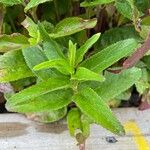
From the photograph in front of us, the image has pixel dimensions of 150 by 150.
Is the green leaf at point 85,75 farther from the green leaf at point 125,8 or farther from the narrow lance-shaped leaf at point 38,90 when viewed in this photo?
the green leaf at point 125,8

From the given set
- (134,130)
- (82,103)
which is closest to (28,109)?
(82,103)

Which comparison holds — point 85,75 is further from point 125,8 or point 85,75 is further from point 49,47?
point 125,8

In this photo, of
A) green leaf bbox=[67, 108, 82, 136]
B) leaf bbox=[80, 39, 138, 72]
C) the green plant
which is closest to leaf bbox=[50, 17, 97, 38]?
the green plant

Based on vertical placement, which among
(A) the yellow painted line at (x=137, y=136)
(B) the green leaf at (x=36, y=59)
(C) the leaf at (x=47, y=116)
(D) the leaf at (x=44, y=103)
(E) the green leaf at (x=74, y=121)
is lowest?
(A) the yellow painted line at (x=137, y=136)

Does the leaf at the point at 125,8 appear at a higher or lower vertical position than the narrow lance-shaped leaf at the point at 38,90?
higher

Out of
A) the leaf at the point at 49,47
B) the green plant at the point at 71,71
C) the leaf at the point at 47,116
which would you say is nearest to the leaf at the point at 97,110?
the green plant at the point at 71,71

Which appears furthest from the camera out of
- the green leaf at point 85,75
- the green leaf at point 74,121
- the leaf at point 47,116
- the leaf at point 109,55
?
the leaf at point 47,116
